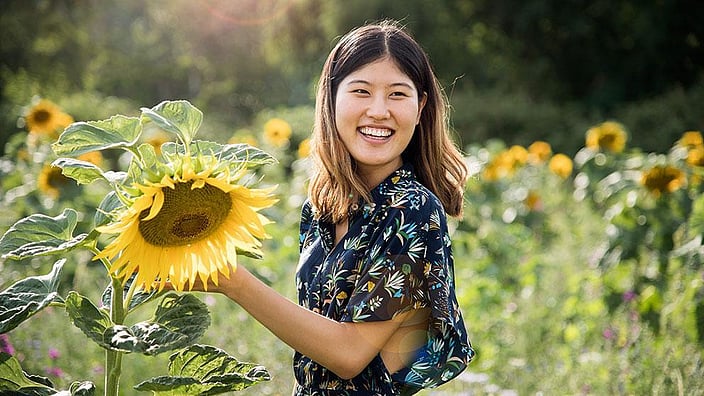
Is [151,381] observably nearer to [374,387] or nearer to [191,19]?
[374,387]

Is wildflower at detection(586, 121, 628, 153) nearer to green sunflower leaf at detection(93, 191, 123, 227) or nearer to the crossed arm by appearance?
the crossed arm

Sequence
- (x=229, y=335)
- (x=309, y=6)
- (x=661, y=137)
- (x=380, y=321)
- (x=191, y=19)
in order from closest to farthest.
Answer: (x=380, y=321)
(x=229, y=335)
(x=661, y=137)
(x=309, y=6)
(x=191, y=19)

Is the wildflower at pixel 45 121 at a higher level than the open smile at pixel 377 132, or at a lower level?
higher

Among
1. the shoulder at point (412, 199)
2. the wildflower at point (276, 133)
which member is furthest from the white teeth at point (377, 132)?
the wildflower at point (276, 133)

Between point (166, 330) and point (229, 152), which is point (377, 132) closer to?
point (229, 152)

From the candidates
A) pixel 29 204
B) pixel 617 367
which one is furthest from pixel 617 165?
pixel 29 204

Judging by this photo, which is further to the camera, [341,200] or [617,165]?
[617,165]

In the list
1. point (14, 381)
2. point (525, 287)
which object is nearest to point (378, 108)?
point (14, 381)

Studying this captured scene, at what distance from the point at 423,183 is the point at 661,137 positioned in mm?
10450

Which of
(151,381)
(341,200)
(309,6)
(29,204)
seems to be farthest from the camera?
(309,6)

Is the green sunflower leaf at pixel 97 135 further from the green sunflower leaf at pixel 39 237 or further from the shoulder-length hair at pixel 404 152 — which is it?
the shoulder-length hair at pixel 404 152

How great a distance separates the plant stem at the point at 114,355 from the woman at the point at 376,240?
0.58 feet

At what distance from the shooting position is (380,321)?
1.65 metres

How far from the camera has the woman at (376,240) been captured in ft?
5.36
